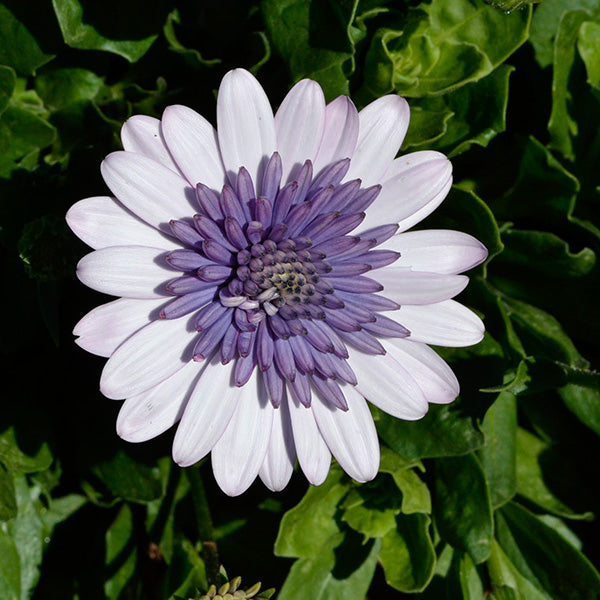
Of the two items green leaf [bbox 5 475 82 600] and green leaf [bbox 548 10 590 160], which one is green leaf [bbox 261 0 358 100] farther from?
green leaf [bbox 5 475 82 600]

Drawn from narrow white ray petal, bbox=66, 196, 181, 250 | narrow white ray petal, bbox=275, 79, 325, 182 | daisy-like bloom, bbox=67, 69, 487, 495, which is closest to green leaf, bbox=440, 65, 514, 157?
daisy-like bloom, bbox=67, 69, 487, 495

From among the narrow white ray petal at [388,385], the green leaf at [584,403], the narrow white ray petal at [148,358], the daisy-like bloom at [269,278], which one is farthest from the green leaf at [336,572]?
the narrow white ray petal at [148,358]

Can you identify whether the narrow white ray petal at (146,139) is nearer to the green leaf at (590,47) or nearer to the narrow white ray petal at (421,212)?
the narrow white ray petal at (421,212)

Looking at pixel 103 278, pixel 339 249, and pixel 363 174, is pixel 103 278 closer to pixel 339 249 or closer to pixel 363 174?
pixel 339 249

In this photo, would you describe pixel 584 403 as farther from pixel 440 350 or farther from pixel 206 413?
pixel 206 413

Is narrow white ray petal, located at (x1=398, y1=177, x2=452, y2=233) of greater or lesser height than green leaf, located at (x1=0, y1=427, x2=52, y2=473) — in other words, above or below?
above
